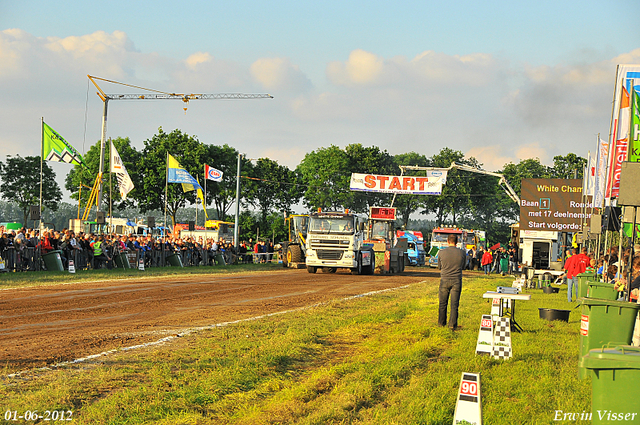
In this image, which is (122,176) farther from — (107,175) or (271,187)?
(271,187)

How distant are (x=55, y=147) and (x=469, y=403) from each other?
28.0 meters

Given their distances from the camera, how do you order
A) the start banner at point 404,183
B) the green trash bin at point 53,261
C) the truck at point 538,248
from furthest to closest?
1. the truck at point 538,248
2. the start banner at point 404,183
3. the green trash bin at point 53,261

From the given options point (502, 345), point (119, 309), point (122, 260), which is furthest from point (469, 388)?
point (122, 260)

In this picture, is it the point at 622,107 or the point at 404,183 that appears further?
the point at 404,183

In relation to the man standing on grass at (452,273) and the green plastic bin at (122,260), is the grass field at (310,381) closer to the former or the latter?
the man standing on grass at (452,273)

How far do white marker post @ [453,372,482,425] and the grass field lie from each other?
1.09 meters

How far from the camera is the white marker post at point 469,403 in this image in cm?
491

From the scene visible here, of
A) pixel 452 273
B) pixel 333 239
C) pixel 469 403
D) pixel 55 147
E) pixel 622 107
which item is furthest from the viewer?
pixel 333 239

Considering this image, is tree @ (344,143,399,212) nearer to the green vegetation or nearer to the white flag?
the white flag

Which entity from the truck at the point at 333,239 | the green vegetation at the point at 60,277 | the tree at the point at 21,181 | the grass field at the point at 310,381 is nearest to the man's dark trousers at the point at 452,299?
the grass field at the point at 310,381

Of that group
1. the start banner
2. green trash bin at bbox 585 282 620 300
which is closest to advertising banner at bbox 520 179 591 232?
the start banner

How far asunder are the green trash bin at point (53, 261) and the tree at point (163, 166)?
39.1 m

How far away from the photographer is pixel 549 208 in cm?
2955

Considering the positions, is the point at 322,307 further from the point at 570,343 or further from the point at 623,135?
the point at 623,135
